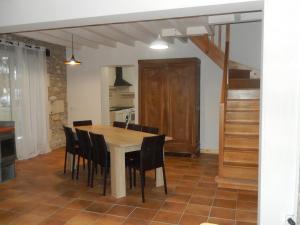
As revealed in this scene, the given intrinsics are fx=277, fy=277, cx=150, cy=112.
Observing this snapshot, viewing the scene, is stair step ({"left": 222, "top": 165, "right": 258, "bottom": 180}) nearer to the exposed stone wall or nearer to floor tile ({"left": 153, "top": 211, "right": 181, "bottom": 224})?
floor tile ({"left": 153, "top": 211, "right": 181, "bottom": 224})

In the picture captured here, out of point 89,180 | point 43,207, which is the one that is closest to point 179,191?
point 89,180

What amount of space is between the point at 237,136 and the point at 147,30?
2438 mm

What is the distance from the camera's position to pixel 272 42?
→ 6.67 ft

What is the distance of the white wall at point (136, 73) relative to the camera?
603 centimetres

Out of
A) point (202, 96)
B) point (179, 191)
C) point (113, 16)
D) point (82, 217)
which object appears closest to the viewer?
point (113, 16)

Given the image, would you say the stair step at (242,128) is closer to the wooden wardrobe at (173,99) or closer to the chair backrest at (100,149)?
the wooden wardrobe at (173,99)

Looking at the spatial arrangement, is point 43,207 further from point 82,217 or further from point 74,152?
point 74,152

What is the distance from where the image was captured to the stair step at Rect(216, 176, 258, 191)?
3.98 m

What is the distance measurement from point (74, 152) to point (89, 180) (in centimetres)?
60

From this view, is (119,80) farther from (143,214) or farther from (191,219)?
(191,219)

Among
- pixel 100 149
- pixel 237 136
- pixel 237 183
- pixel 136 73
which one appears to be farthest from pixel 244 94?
pixel 100 149

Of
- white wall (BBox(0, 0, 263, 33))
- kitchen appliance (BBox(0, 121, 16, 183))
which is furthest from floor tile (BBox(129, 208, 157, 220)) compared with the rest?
white wall (BBox(0, 0, 263, 33))

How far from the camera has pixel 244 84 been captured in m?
5.53

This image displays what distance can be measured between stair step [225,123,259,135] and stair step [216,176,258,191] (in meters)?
0.78
